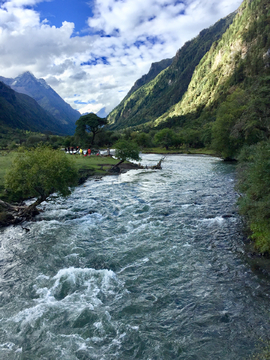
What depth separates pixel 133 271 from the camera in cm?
1352

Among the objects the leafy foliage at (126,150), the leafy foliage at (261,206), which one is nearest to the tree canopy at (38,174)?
the leafy foliage at (261,206)

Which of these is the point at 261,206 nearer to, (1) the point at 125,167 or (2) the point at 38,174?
(2) the point at 38,174

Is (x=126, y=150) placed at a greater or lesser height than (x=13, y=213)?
greater

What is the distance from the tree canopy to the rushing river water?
3.76 meters

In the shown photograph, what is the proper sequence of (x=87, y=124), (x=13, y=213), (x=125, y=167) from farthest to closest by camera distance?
(x=87, y=124) < (x=125, y=167) < (x=13, y=213)

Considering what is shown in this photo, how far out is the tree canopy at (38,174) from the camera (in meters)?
21.0

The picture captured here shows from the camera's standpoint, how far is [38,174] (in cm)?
2111

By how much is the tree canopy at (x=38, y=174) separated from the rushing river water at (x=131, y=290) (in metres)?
3.76

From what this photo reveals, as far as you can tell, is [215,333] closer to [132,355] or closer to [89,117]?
[132,355]

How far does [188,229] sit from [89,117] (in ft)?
352

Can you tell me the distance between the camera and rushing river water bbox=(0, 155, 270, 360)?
8.62m

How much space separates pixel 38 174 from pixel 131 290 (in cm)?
1519

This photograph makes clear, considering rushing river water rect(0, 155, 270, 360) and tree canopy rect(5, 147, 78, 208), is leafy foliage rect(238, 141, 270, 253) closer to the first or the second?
rushing river water rect(0, 155, 270, 360)

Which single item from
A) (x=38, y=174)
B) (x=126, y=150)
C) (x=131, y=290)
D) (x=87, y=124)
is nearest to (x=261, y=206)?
(x=131, y=290)
